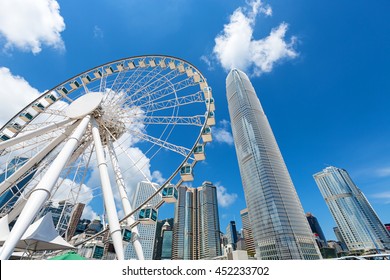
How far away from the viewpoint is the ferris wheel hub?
1385 centimetres

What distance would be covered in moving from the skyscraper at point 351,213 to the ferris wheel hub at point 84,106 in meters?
159

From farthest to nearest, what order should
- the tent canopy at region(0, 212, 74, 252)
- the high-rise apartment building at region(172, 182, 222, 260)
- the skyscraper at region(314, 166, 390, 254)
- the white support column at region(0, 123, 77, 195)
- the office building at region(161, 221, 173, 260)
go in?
1. the office building at region(161, 221, 173, 260)
2. the high-rise apartment building at region(172, 182, 222, 260)
3. the skyscraper at region(314, 166, 390, 254)
4. the white support column at region(0, 123, 77, 195)
5. the tent canopy at region(0, 212, 74, 252)

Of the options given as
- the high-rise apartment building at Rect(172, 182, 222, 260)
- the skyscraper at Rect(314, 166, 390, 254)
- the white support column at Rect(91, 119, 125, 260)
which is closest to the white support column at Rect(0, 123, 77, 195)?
the white support column at Rect(91, 119, 125, 260)

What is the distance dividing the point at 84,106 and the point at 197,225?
536 ft

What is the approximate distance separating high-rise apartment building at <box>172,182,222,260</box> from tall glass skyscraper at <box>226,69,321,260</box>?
4909 cm

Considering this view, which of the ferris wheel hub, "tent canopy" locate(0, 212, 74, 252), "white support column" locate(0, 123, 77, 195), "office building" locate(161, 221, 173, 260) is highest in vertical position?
"office building" locate(161, 221, 173, 260)

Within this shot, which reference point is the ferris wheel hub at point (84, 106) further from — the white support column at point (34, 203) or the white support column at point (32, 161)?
the white support column at point (34, 203)

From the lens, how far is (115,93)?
58.0 ft

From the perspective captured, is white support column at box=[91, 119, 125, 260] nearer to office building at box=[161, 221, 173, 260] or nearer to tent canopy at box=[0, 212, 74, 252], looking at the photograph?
tent canopy at box=[0, 212, 74, 252]

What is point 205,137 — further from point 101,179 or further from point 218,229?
point 218,229

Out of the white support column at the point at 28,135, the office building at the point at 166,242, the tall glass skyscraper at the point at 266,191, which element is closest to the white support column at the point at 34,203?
the white support column at the point at 28,135

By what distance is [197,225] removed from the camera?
531 feet
